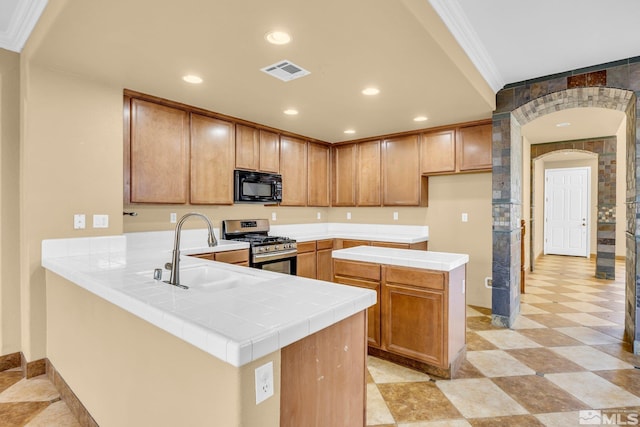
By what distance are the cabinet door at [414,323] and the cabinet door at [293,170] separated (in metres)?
2.42

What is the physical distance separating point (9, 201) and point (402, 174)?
4162mm

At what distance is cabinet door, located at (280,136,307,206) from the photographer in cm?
462

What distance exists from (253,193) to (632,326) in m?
3.91

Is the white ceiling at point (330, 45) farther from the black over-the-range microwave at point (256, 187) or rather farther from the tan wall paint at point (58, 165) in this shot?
the black over-the-range microwave at point (256, 187)

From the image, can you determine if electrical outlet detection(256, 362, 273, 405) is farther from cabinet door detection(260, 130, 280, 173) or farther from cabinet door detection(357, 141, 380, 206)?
cabinet door detection(357, 141, 380, 206)

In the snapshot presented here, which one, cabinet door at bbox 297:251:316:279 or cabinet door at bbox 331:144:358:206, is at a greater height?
cabinet door at bbox 331:144:358:206

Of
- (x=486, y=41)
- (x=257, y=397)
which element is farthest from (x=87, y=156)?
(x=486, y=41)

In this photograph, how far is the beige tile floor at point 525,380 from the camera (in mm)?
2027

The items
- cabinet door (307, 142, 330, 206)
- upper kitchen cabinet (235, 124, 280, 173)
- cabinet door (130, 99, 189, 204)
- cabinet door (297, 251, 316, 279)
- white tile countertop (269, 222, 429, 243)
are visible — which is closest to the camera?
cabinet door (130, 99, 189, 204)

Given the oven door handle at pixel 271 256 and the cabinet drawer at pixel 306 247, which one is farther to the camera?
the cabinet drawer at pixel 306 247

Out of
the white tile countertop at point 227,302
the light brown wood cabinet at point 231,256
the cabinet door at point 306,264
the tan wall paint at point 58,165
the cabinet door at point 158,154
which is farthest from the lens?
the cabinet door at point 306,264

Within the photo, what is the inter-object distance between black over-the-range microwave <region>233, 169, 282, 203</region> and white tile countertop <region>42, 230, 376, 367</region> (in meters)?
1.75

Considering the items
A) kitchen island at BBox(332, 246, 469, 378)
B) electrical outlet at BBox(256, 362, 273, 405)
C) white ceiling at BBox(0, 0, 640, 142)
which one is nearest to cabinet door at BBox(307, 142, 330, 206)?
white ceiling at BBox(0, 0, 640, 142)

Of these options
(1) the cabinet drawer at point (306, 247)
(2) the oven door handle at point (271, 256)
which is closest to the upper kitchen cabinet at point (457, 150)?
(1) the cabinet drawer at point (306, 247)
